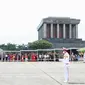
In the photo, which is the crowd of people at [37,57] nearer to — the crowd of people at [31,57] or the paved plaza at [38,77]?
the crowd of people at [31,57]

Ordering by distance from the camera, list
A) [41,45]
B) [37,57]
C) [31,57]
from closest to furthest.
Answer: [31,57] < [37,57] < [41,45]

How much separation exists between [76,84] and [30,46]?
150 m

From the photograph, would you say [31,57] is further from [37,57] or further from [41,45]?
[41,45]

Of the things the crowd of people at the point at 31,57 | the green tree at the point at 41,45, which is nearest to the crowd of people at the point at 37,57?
the crowd of people at the point at 31,57

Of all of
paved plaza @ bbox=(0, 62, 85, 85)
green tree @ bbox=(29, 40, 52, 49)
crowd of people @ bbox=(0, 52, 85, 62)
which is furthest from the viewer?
green tree @ bbox=(29, 40, 52, 49)

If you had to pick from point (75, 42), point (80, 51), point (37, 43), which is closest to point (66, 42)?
point (75, 42)

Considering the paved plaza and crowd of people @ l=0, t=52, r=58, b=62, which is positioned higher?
crowd of people @ l=0, t=52, r=58, b=62

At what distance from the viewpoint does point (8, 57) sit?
67312mm

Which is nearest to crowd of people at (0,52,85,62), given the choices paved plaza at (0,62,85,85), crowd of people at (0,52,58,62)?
crowd of people at (0,52,58,62)

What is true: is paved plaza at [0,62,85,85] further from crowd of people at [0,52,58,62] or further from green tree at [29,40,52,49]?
green tree at [29,40,52,49]

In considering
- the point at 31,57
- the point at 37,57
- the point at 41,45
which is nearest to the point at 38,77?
the point at 31,57

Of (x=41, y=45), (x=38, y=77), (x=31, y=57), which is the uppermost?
(x=41, y=45)

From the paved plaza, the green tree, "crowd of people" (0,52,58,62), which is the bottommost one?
the paved plaza

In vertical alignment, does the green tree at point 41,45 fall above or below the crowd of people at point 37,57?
above
